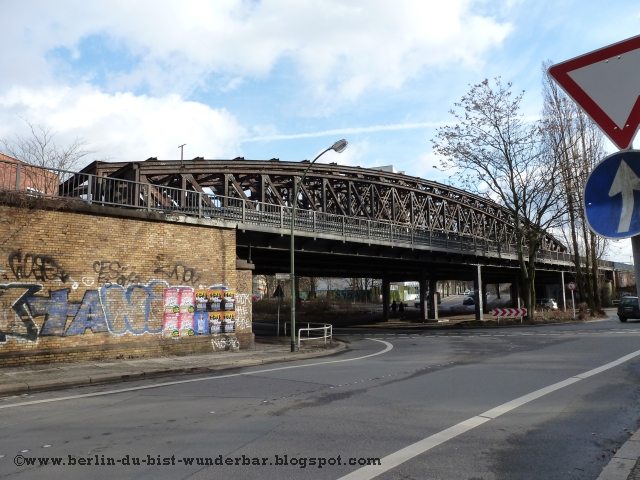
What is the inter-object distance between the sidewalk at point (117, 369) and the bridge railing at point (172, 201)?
493 centimetres

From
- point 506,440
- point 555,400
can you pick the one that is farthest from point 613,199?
point 555,400

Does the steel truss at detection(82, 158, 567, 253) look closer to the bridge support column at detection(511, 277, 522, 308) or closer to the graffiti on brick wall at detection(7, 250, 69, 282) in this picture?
the graffiti on brick wall at detection(7, 250, 69, 282)

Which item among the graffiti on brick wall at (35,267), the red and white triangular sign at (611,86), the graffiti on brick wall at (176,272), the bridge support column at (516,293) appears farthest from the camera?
the bridge support column at (516,293)

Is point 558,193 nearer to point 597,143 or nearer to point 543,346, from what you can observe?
point 597,143

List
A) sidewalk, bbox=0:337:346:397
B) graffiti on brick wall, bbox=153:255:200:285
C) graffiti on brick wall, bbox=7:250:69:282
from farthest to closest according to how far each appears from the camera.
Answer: graffiti on brick wall, bbox=153:255:200:285
graffiti on brick wall, bbox=7:250:69:282
sidewalk, bbox=0:337:346:397

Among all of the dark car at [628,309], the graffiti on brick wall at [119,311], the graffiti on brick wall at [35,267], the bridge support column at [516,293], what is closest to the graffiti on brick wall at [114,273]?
the graffiti on brick wall at [119,311]

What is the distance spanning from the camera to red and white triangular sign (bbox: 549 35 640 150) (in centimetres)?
337

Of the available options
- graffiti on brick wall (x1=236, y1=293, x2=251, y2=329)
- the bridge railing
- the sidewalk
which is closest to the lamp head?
the bridge railing

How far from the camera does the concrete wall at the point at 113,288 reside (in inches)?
545

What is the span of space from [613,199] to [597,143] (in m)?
49.9

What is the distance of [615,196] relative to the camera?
3398 mm

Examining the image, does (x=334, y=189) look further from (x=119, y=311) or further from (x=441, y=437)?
(x=441, y=437)

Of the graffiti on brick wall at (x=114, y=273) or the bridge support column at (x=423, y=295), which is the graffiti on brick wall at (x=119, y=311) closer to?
the graffiti on brick wall at (x=114, y=273)

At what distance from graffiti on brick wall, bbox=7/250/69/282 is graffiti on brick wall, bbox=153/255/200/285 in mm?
3146
